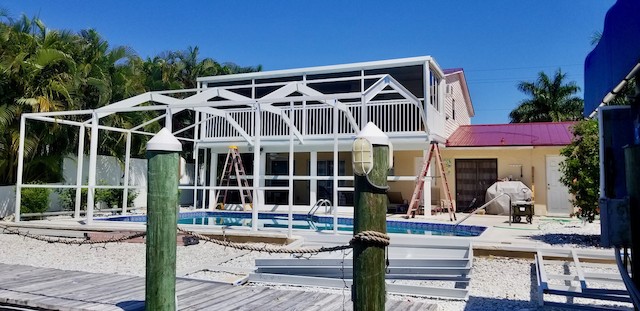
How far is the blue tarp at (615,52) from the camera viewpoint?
2.51 meters

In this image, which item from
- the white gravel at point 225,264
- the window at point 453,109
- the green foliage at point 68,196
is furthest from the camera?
the window at point 453,109

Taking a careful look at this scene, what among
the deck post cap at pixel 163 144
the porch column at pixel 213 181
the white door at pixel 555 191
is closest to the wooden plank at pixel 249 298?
the deck post cap at pixel 163 144

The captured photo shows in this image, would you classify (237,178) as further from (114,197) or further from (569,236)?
(569,236)

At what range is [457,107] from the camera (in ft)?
63.5

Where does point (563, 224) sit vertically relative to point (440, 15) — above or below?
below

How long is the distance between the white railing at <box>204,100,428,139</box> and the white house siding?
1.43m

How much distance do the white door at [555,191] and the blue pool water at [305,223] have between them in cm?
555

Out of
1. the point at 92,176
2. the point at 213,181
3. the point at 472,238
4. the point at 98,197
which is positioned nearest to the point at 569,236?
the point at 472,238

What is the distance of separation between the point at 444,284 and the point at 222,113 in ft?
29.6

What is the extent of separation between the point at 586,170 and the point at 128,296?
7.97m

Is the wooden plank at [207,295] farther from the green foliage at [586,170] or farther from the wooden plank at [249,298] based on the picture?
the green foliage at [586,170]

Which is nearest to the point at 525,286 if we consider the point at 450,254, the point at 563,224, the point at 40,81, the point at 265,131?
the point at 450,254

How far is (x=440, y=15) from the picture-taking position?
21297 mm

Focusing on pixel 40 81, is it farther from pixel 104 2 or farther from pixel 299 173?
pixel 299 173
